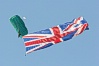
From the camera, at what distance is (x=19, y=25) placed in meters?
102

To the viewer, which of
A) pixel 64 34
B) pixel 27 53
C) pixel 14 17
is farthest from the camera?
pixel 14 17

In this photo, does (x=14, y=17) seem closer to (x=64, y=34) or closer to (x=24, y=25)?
(x=24, y=25)

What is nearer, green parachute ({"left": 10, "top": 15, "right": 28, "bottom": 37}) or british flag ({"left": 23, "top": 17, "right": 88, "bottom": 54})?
british flag ({"left": 23, "top": 17, "right": 88, "bottom": 54})

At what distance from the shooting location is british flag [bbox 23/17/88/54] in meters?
94.1

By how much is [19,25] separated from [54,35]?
704 cm

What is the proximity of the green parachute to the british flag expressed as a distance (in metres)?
3.02

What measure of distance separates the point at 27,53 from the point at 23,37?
212 inches

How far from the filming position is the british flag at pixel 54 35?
94.1 metres

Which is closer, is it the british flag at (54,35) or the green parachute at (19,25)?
the british flag at (54,35)

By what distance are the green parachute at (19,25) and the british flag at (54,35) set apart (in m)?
3.02

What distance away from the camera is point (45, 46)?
307 ft

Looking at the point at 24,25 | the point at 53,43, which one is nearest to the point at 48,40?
the point at 53,43

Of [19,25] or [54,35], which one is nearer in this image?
[54,35]

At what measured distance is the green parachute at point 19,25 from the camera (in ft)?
326
